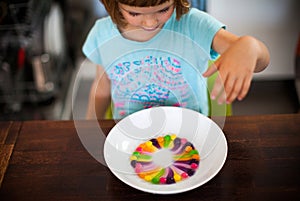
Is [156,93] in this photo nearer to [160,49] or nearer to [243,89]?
[160,49]

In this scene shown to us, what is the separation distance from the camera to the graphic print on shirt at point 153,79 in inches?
43.4

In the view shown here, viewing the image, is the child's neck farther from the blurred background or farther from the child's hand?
the blurred background

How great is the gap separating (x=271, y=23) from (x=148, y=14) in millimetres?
1211

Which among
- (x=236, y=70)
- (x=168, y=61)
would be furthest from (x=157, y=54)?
(x=236, y=70)

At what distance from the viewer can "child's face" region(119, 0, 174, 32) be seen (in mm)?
964


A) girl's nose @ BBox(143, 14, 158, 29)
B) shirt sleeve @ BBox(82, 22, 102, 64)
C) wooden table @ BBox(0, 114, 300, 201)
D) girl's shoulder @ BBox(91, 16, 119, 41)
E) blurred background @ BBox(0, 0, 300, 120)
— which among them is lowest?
blurred background @ BBox(0, 0, 300, 120)

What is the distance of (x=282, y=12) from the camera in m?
2.03

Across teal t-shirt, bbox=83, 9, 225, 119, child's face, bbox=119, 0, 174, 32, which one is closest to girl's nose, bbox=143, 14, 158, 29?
child's face, bbox=119, 0, 174, 32

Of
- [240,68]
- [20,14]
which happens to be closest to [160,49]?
[240,68]

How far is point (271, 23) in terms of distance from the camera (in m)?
2.04

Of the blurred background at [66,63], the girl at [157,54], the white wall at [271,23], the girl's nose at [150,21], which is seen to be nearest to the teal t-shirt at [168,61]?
the girl at [157,54]

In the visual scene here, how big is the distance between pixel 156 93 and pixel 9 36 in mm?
879

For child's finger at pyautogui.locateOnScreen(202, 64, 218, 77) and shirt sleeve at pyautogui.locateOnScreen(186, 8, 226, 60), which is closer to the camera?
child's finger at pyautogui.locateOnScreen(202, 64, 218, 77)

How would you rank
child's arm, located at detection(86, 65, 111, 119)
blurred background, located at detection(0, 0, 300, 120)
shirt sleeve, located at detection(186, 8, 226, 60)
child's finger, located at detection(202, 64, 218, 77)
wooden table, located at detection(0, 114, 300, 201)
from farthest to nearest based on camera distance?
blurred background, located at detection(0, 0, 300, 120) < child's arm, located at detection(86, 65, 111, 119) < shirt sleeve, located at detection(186, 8, 226, 60) < child's finger, located at detection(202, 64, 218, 77) < wooden table, located at detection(0, 114, 300, 201)
